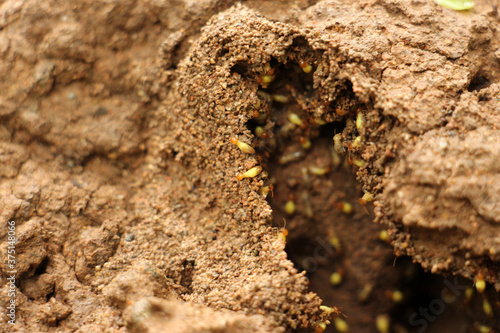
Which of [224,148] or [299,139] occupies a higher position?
[224,148]

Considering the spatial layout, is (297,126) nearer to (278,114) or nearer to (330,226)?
(278,114)

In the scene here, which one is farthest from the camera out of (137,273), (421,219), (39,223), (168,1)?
(168,1)

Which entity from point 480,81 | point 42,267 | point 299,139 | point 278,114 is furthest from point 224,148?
point 480,81

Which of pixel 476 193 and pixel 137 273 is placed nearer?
pixel 476 193

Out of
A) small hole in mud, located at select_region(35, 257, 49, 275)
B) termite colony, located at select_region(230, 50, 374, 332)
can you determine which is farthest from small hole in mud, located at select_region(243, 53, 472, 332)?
small hole in mud, located at select_region(35, 257, 49, 275)

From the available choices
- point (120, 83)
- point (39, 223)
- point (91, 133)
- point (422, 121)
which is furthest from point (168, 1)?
point (422, 121)

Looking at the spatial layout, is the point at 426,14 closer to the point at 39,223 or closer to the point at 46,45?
the point at 46,45

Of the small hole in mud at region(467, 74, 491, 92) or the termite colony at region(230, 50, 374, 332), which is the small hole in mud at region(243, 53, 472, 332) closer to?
the termite colony at region(230, 50, 374, 332)

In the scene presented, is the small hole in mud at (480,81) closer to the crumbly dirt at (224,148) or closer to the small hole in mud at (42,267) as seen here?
the crumbly dirt at (224,148)
